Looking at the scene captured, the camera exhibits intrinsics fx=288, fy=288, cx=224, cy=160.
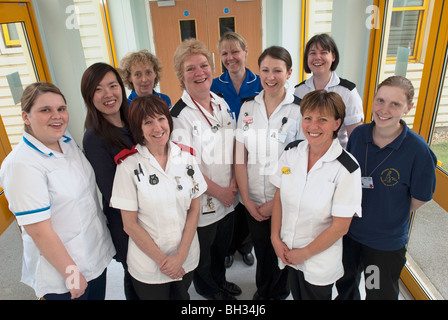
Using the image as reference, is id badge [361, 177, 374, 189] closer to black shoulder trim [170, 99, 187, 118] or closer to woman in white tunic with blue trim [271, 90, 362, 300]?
woman in white tunic with blue trim [271, 90, 362, 300]

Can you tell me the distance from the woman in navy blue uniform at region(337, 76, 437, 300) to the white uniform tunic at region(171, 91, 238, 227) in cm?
84

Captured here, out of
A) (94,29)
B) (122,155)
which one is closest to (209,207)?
(122,155)

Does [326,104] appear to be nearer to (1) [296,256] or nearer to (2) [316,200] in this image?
(2) [316,200]

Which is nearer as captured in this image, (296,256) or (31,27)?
(296,256)

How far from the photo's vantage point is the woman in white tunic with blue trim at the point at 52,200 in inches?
54.9

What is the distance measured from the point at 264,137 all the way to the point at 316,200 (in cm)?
59

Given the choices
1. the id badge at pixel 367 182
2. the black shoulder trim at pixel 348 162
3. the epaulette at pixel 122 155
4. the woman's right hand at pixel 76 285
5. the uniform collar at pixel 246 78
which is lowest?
the woman's right hand at pixel 76 285

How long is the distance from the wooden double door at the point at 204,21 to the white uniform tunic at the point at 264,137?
350 cm

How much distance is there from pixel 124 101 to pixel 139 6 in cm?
394

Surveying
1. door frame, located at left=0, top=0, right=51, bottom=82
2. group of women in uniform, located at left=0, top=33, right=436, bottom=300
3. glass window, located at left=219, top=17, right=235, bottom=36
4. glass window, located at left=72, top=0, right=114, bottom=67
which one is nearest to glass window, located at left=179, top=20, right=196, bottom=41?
glass window, located at left=219, top=17, right=235, bottom=36

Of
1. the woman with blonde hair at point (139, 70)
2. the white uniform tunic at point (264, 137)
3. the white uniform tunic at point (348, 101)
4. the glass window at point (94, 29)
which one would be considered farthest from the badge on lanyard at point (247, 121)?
the glass window at point (94, 29)

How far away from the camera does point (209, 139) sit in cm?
200

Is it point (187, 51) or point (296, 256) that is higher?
point (187, 51)

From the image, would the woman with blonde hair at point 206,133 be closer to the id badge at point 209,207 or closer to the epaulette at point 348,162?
the id badge at point 209,207
